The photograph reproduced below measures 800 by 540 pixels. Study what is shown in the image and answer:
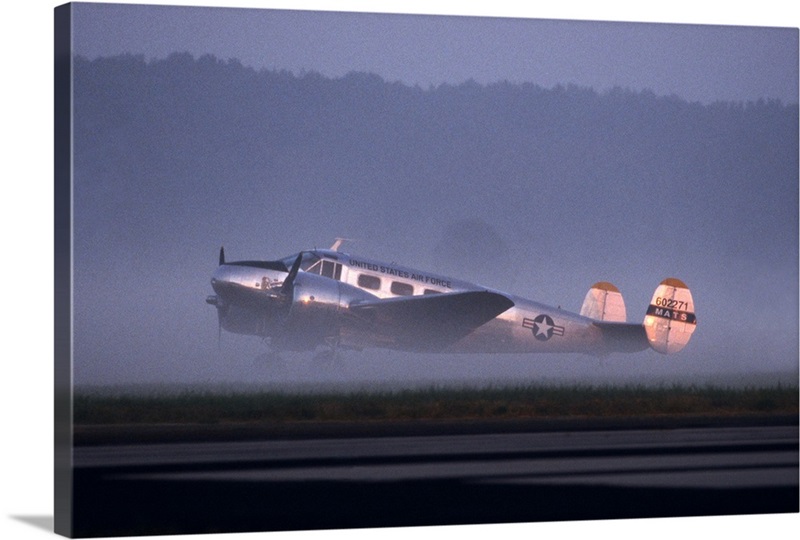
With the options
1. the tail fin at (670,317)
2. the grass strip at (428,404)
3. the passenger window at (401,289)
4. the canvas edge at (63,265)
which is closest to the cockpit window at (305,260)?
the passenger window at (401,289)

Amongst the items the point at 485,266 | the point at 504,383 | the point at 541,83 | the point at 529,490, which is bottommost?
the point at 529,490

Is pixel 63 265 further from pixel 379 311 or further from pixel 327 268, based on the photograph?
pixel 379 311

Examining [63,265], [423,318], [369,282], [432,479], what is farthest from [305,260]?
[432,479]

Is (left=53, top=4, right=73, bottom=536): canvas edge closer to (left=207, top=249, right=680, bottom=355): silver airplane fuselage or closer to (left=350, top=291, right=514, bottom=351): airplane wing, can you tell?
(left=207, top=249, right=680, bottom=355): silver airplane fuselage

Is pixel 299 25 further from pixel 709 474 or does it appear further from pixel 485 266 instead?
pixel 709 474

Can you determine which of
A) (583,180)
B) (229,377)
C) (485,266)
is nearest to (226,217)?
(229,377)

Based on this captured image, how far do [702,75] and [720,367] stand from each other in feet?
8.91

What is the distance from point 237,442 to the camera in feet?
45.2

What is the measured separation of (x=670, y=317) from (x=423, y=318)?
2.31 m

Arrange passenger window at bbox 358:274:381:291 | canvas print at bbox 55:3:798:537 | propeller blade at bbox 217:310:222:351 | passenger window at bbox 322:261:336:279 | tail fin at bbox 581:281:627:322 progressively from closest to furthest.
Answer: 1. canvas print at bbox 55:3:798:537
2. propeller blade at bbox 217:310:222:351
3. passenger window at bbox 322:261:336:279
4. passenger window at bbox 358:274:381:291
5. tail fin at bbox 581:281:627:322

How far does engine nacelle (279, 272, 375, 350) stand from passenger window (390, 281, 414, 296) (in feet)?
0.68

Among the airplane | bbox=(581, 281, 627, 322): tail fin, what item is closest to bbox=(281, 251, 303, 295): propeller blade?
the airplane

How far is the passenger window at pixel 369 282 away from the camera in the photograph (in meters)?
14.2

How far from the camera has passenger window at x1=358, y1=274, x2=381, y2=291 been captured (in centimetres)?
1417
